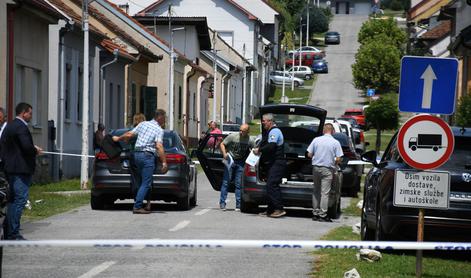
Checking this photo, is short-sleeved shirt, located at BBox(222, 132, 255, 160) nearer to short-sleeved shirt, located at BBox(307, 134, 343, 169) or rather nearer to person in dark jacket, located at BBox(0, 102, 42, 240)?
short-sleeved shirt, located at BBox(307, 134, 343, 169)

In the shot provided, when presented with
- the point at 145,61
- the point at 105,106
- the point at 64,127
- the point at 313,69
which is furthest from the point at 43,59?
the point at 313,69

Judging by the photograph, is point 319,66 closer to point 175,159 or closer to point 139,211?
point 175,159

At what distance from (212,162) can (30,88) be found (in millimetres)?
7458

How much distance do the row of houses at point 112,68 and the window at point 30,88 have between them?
3 cm

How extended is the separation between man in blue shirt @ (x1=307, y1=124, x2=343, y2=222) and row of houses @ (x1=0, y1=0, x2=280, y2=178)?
938 centimetres

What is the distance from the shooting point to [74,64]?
35812 millimetres

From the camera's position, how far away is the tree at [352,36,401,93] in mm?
90688

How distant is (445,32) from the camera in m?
83.2

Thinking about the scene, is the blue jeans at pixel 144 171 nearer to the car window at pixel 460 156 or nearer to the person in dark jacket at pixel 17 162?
the person in dark jacket at pixel 17 162

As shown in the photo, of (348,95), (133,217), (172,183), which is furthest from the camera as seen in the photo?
(348,95)

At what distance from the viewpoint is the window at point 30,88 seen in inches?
1153

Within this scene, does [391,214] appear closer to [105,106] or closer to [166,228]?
[166,228]

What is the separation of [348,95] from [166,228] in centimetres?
7573

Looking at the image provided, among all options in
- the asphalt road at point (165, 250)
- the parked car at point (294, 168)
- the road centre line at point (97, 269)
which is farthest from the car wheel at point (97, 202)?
the road centre line at point (97, 269)
